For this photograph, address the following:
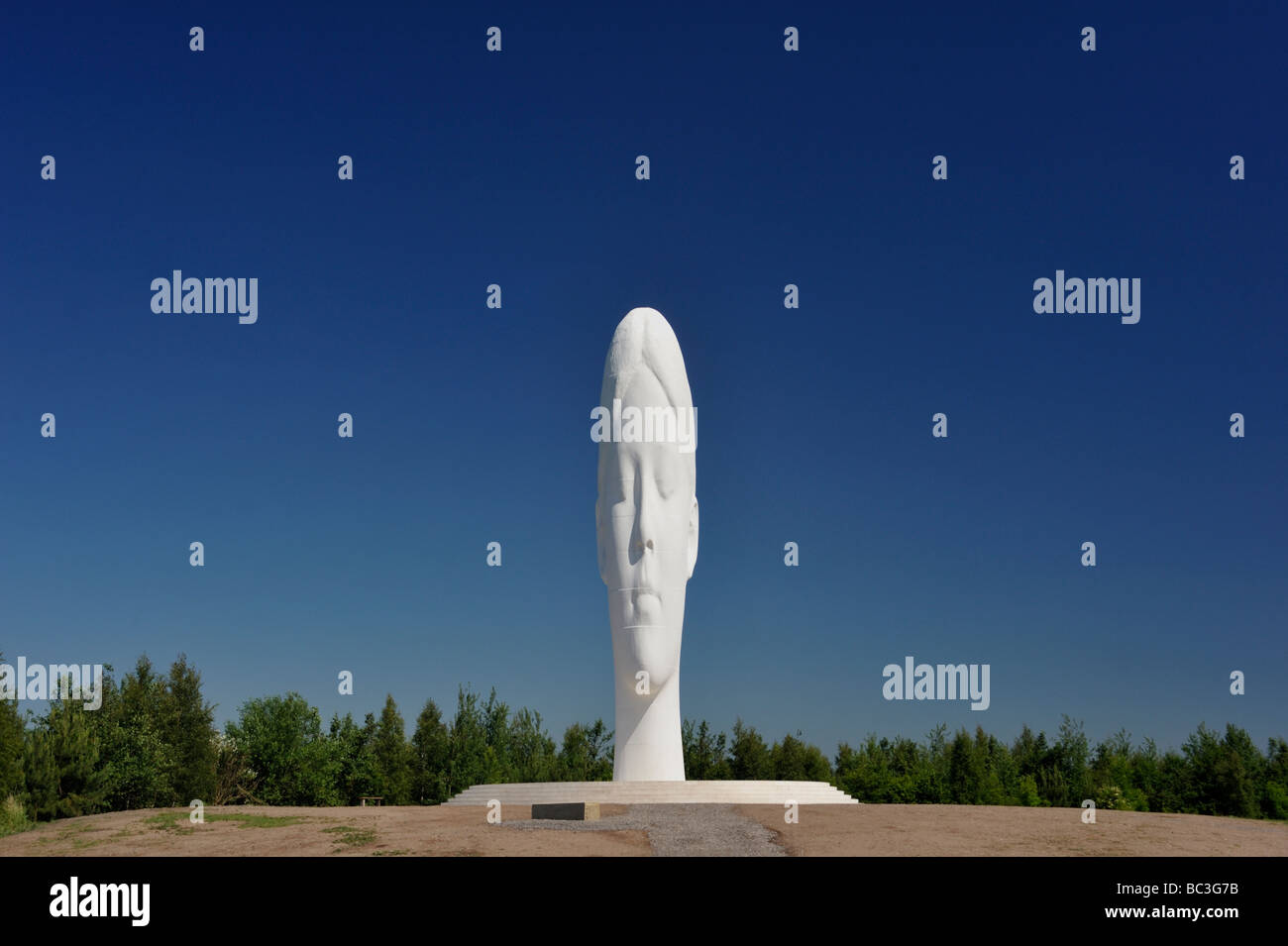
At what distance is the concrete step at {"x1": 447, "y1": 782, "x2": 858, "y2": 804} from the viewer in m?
21.8

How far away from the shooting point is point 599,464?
Result: 89.8 feet

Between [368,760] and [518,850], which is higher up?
[518,850]

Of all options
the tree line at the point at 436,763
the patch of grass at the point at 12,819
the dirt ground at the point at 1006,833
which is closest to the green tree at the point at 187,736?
the tree line at the point at 436,763

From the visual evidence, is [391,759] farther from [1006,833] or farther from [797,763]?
[1006,833]

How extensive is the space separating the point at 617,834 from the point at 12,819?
15.3m

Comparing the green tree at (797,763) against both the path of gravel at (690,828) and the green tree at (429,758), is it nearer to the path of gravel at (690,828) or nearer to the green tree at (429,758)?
the green tree at (429,758)

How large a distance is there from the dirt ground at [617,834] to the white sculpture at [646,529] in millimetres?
5072

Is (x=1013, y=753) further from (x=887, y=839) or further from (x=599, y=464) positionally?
(x=887, y=839)

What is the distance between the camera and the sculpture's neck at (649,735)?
25500 mm

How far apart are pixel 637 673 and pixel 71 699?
2167cm

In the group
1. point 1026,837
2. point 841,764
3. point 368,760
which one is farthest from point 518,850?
point 841,764

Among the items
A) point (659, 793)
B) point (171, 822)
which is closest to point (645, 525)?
point (659, 793)

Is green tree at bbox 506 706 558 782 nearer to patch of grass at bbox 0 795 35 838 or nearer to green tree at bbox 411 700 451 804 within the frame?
green tree at bbox 411 700 451 804

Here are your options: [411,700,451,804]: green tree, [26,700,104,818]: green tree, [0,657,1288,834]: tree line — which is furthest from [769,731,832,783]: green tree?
[26,700,104,818]: green tree
